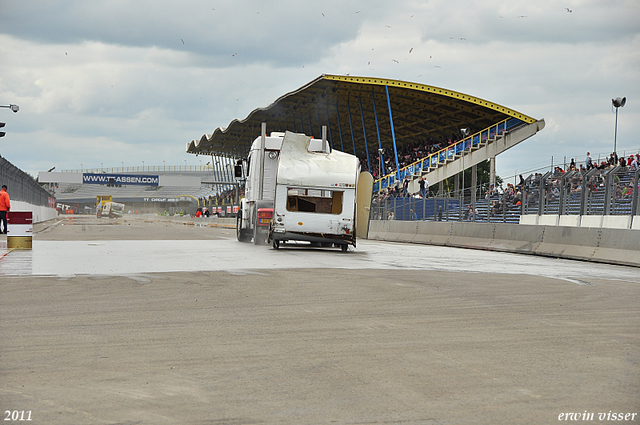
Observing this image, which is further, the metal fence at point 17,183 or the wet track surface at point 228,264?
the metal fence at point 17,183

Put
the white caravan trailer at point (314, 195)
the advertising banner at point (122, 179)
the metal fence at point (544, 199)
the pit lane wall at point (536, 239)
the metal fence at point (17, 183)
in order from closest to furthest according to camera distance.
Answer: the pit lane wall at point (536, 239), the metal fence at point (544, 199), the white caravan trailer at point (314, 195), the metal fence at point (17, 183), the advertising banner at point (122, 179)

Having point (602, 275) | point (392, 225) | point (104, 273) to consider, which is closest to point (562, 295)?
point (602, 275)

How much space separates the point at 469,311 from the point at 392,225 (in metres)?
25.3

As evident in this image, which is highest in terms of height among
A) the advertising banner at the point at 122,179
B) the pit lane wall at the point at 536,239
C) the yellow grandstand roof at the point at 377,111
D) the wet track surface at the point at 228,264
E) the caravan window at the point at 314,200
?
the yellow grandstand roof at the point at 377,111

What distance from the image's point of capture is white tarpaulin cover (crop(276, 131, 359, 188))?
20.5m

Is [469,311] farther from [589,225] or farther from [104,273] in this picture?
[589,225]

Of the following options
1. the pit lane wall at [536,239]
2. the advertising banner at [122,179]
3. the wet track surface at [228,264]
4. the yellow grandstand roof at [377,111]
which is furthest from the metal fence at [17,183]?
the advertising banner at [122,179]

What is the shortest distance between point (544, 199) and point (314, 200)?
322 inches

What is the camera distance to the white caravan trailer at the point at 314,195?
67.2 ft

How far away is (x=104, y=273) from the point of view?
41.8ft

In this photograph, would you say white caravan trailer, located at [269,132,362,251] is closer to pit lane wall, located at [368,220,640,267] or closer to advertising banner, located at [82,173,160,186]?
pit lane wall, located at [368,220,640,267]

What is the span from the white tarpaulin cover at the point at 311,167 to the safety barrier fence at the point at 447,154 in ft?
96.7

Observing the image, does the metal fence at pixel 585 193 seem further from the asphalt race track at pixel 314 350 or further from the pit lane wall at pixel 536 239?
the asphalt race track at pixel 314 350

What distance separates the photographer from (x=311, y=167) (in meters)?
20.6
